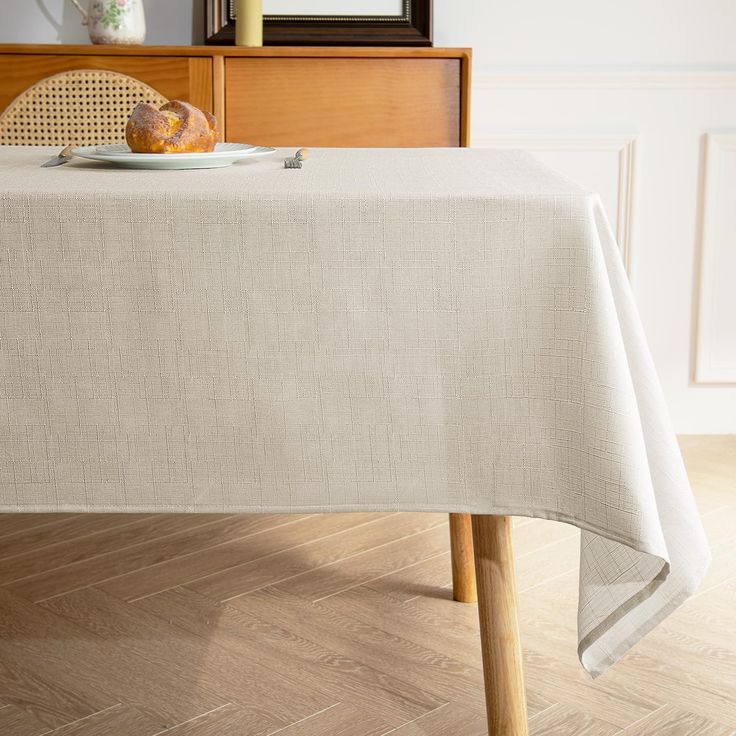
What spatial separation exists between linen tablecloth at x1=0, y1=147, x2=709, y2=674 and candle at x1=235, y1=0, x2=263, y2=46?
1505 mm

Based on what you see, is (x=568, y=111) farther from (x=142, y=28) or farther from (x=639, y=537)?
(x=639, y=537)

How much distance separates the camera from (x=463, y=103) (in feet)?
7.67

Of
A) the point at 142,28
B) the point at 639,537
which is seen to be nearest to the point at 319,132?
the point at 142,28

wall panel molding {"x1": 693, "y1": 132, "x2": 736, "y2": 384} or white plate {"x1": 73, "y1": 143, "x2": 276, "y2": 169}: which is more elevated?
white plate {"x1": 73, "y1": 143, "x2": 276, "y2": 169}

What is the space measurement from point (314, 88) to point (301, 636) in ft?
4.18

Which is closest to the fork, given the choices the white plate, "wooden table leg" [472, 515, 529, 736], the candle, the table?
the white plate

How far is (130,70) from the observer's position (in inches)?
91.0

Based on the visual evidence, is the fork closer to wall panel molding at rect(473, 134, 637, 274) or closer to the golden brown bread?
the golden brown bread

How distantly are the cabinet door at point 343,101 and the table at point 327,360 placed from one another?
135 centimetres

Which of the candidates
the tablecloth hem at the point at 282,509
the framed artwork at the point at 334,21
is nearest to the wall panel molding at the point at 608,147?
the framed artwork at the point at 334,21

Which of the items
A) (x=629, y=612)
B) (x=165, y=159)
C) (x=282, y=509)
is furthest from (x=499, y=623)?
(x=165, y=159)

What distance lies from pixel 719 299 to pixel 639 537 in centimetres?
199

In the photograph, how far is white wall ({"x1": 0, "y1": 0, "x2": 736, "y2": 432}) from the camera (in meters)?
2.66

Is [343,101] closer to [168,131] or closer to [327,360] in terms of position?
[168,131]
